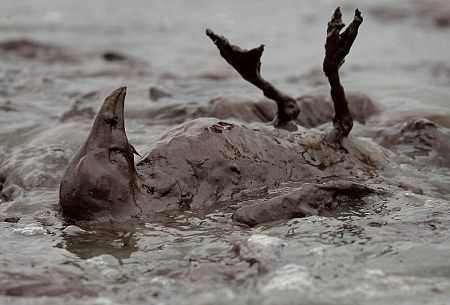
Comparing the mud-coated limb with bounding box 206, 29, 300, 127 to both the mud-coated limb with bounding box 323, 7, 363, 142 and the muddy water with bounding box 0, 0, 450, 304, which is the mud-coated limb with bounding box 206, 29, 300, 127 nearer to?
the mud-coated limb with bounding box 323, 7, 363, 142

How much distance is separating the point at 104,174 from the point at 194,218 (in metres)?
0.57

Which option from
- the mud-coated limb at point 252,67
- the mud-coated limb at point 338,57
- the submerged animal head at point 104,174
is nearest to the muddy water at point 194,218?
the submerged animal head at point 104,174

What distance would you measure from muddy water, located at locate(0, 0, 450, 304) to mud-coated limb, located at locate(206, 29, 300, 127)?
936 mm

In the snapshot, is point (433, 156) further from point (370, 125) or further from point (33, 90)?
point (33, 90)

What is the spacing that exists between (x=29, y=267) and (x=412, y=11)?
15.7 meters

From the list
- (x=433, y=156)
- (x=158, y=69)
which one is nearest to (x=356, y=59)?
(x=158, y=69)

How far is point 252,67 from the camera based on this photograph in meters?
5.72

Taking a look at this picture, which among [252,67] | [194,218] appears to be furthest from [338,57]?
[194,218]

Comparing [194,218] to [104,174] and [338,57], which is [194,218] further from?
[338,57]

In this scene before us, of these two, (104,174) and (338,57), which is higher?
(338,57)

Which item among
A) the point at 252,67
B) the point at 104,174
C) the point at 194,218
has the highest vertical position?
the point at 252,67

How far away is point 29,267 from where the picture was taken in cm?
392

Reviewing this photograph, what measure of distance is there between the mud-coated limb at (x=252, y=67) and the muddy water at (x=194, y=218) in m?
0.94

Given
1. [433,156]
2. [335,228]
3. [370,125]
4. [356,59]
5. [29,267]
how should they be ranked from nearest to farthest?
[29,267] → [335,228] → [433,156] → [370,125] → [356,59]
